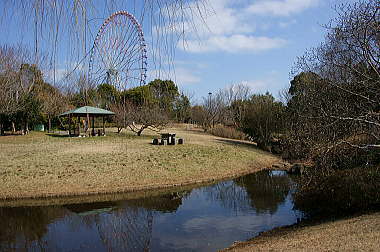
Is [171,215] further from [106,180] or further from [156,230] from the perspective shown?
[106,180]

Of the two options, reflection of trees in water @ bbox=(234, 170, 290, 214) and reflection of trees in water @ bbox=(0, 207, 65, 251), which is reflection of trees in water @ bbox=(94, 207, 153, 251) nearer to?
reflection of trees in water @ bbox=(0, 207, 65, 251)

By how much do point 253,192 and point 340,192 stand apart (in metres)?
6.00

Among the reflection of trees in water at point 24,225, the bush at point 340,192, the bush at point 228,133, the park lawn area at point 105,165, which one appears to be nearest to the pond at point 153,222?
the reflection of trees in water at point 24,225

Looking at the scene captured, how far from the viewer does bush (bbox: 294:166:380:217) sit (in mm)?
8266

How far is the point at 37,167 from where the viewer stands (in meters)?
16.2

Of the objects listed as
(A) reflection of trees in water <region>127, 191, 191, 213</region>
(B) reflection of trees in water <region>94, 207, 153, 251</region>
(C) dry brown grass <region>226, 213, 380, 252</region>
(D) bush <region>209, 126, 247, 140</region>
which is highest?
(D) bush <region>209, 126, 247, 140</region>

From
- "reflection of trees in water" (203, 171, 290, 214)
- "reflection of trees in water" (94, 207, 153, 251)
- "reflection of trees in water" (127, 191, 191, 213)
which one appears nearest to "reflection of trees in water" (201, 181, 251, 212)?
"reflection of trees in water" (203, 171, 290, 214)

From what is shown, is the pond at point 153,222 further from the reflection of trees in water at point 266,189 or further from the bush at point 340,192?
the bush at point 340,192

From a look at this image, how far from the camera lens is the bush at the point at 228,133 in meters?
34.6

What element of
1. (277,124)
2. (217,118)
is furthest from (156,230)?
(217,118)

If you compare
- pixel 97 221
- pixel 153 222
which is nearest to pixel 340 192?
pixel 153 222

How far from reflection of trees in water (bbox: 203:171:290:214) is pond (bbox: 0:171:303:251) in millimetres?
36

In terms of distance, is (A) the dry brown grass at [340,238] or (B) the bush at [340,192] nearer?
(A) the dry brown grass at [340,238]

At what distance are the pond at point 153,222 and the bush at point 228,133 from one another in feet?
65.7
